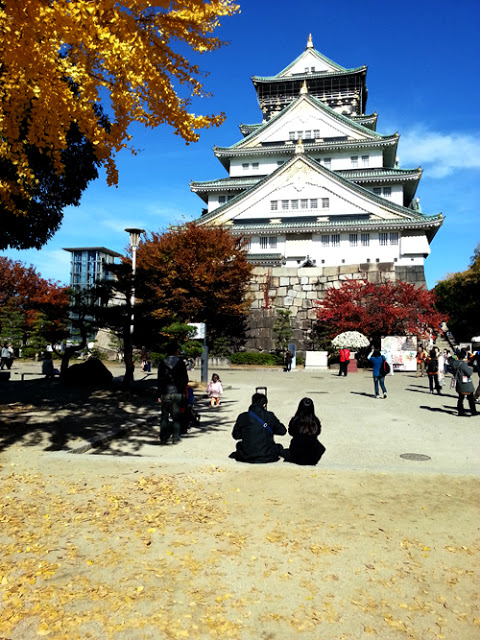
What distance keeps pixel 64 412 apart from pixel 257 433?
6.14 meters

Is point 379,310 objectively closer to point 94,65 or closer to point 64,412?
point 64,412

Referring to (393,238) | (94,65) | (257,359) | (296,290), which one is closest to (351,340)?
(257,359)

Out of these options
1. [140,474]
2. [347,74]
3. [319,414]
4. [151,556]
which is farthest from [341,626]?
[347,74]

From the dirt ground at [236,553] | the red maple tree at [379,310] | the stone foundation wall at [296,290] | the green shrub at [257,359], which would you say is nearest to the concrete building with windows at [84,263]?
the stone foundation wall at [296,290]

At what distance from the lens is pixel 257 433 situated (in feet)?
21.9

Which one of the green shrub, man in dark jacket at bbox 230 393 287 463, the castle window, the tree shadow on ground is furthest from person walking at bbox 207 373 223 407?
the castle window

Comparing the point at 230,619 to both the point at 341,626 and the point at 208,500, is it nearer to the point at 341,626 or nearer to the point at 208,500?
the point at 341,626

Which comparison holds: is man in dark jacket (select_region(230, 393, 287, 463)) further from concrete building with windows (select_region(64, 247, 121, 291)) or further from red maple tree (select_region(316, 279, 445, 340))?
concrete building with windows (select_region(64, 247, 121, 291))

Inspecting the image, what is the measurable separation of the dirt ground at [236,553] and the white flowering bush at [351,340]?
892 inches

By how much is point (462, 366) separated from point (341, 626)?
31.6ft

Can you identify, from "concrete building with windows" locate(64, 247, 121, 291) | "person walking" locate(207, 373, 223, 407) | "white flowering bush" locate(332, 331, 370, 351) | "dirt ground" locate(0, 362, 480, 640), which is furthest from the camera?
"concrete building with windows" locate(64, 247, 121, 291)

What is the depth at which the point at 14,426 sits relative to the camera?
29.5ft

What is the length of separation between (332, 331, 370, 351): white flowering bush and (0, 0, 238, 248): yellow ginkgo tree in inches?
911

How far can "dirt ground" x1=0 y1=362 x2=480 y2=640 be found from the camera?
3.04 meters
